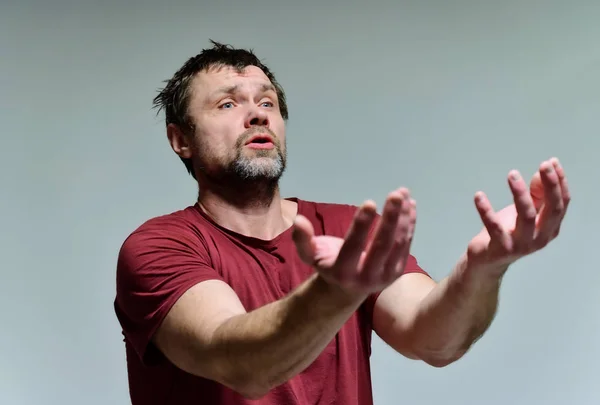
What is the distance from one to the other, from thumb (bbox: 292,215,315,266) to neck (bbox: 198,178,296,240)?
0.55 meters

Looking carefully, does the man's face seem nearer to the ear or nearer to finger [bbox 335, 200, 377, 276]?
the ear

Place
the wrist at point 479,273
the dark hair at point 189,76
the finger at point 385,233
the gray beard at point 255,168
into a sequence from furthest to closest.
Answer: the dark hair at point 189,76 < the gray beard at point 255,168 < the wrist at point 479,273 < the finger at point 385,233

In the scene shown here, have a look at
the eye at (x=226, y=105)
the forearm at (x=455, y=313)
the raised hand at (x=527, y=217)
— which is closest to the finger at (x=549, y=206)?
the raised hand at (x=527, y=217)

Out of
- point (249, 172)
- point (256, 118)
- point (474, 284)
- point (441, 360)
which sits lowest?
point (441, 360)

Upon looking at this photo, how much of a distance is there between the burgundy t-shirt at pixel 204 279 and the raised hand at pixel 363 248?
28cm

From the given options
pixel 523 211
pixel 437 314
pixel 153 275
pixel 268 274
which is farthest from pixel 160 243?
pixel 523 211

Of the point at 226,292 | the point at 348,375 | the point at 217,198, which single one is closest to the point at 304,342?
the point at 226,292

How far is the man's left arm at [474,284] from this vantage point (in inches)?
29.0

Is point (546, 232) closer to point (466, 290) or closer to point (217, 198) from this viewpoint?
point (466, 290)

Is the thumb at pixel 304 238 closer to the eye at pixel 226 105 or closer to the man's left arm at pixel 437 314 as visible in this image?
the man's left arm at pixel 437 314

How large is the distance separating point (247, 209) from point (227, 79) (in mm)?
254

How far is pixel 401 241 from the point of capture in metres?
0.66

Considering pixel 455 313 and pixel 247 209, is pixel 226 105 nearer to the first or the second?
pixel 247 209

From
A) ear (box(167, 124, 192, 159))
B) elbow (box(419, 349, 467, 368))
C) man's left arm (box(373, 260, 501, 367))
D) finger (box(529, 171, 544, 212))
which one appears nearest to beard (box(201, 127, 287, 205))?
ear (box(167, 124, 192, 159))
